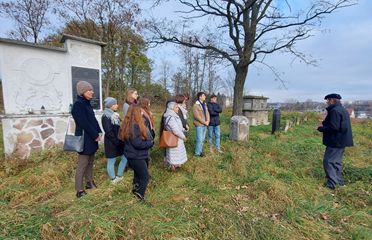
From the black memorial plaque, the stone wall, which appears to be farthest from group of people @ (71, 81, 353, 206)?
the black memorial plaque

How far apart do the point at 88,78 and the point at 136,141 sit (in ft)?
11.7

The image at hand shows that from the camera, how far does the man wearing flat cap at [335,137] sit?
3238 millimetres

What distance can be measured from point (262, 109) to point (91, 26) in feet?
42.7

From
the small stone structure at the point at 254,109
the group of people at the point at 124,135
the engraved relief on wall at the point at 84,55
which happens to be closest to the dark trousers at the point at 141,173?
the group of people at the point at 124,135

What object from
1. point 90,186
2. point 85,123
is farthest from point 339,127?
point 90,186

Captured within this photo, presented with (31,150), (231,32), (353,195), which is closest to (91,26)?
(231,32)

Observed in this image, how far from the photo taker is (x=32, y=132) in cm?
437

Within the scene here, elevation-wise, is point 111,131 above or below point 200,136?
above

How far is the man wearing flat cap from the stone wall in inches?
213

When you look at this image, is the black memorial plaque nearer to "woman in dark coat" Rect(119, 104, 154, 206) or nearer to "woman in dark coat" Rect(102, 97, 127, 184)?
"woman in dark coat" Rect(102, 97, 127, 184)

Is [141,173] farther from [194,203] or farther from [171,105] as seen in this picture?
[171,105]

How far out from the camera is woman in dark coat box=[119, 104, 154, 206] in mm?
2496

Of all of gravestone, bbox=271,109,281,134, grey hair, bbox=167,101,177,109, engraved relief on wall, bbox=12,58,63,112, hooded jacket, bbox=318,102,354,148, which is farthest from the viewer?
gravestone, bbox=271,109,281,134

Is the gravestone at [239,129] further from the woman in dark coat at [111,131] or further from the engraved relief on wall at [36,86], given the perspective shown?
the engraved relief on wall at [36,86]
